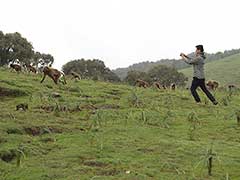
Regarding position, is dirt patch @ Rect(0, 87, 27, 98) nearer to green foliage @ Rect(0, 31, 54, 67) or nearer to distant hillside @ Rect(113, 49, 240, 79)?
green foliage @ Rect(0, 31, 54, 67)

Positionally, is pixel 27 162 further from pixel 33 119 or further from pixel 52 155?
pixel 33 119

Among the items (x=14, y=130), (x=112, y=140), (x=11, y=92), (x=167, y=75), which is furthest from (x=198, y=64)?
(x=167, y=75)

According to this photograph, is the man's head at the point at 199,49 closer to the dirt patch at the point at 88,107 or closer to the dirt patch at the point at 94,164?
the dirt patch at the point at 88,107

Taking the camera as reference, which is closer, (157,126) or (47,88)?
(157,126)

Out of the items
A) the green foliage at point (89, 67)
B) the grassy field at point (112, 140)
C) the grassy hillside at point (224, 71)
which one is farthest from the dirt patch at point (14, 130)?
the grassy hillside at point (224, 71)

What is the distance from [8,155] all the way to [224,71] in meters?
70.7

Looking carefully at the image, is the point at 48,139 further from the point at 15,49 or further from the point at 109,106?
the point at 15,49

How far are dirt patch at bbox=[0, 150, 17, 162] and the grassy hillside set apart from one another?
6155 cm

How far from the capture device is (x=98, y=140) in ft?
33.9

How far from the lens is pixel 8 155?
29.8ft

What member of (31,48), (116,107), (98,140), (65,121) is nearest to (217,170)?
(98,140)

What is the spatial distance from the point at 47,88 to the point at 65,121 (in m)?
6.89

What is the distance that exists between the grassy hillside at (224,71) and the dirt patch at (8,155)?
6155 cm

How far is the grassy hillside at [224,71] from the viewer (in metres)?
72.2
